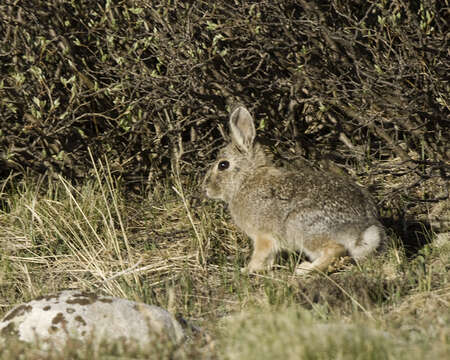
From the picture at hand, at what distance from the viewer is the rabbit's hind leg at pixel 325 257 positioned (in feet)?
15.6

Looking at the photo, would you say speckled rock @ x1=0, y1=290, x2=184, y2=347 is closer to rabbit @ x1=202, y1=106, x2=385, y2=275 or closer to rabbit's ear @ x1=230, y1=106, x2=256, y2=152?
rabbit @ x1=202, y1=106, x2=385, y2=275

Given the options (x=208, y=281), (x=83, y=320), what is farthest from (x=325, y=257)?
(x=83, y=320)

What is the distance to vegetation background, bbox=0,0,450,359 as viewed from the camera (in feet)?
15.9

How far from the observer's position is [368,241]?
4.74 metres

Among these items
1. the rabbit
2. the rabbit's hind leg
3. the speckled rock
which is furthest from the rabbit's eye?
the speckled rock

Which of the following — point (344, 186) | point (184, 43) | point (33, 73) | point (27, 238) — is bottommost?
point (27, 238)

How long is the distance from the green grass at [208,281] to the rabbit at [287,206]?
0.51 feet

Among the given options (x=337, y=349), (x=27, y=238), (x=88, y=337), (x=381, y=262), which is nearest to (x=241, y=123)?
(x=381, y=262)

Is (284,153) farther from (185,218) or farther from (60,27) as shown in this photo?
(60,27)

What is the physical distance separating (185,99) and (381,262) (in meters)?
2.29

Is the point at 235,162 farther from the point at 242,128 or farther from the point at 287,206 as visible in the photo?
the point at 287,206

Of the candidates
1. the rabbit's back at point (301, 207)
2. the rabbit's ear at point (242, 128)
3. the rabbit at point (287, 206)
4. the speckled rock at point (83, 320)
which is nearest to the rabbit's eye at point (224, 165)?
the rabbit at point (287, 206)

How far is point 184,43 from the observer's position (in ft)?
17.9

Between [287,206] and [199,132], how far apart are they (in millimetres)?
1872
